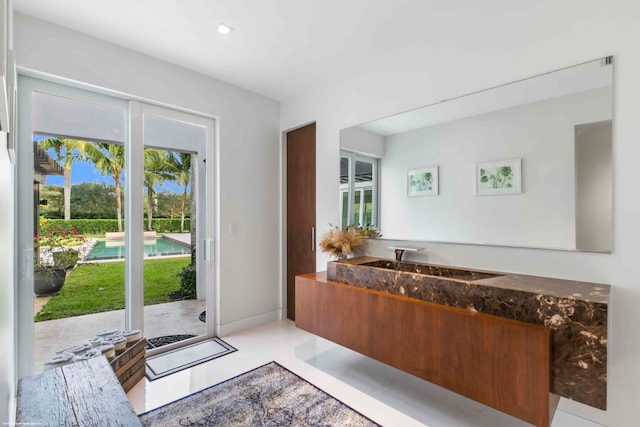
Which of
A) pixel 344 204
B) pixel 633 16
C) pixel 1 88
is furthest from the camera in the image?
pixel 344 204

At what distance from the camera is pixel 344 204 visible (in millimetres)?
3115

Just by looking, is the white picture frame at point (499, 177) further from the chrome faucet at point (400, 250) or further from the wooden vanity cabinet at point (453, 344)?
the wooden vanity cabinet at point (453, 344)

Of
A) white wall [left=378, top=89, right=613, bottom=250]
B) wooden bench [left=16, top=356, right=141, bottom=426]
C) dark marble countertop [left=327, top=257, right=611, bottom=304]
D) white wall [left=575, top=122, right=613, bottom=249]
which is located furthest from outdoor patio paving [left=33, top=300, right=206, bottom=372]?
white wall [left=575, top=122, right=613, bottom=249]

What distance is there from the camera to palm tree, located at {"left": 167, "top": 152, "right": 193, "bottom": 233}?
3133mm

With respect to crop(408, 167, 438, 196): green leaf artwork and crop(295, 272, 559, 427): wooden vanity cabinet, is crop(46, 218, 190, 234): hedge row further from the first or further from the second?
crop(408, 167, 438, 196): green leaf artwork

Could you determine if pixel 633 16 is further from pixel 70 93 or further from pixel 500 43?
pixel 70 93

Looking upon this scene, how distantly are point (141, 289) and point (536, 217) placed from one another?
3.19 m

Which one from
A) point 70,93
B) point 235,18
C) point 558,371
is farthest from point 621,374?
point 70,93

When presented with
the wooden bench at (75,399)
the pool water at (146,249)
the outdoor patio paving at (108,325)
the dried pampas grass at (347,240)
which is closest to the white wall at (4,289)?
the wooden bench at (75,399)

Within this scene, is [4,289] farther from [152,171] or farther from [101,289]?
[152,171]

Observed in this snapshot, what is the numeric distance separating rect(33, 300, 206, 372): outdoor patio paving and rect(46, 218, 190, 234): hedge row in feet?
2.01

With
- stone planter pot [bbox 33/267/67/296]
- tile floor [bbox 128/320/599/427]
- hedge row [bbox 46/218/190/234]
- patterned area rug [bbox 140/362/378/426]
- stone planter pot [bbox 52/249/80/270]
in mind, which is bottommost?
tile floor [bbox 128/320/599/427]

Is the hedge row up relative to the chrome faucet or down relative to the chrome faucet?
up

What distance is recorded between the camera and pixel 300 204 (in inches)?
145
